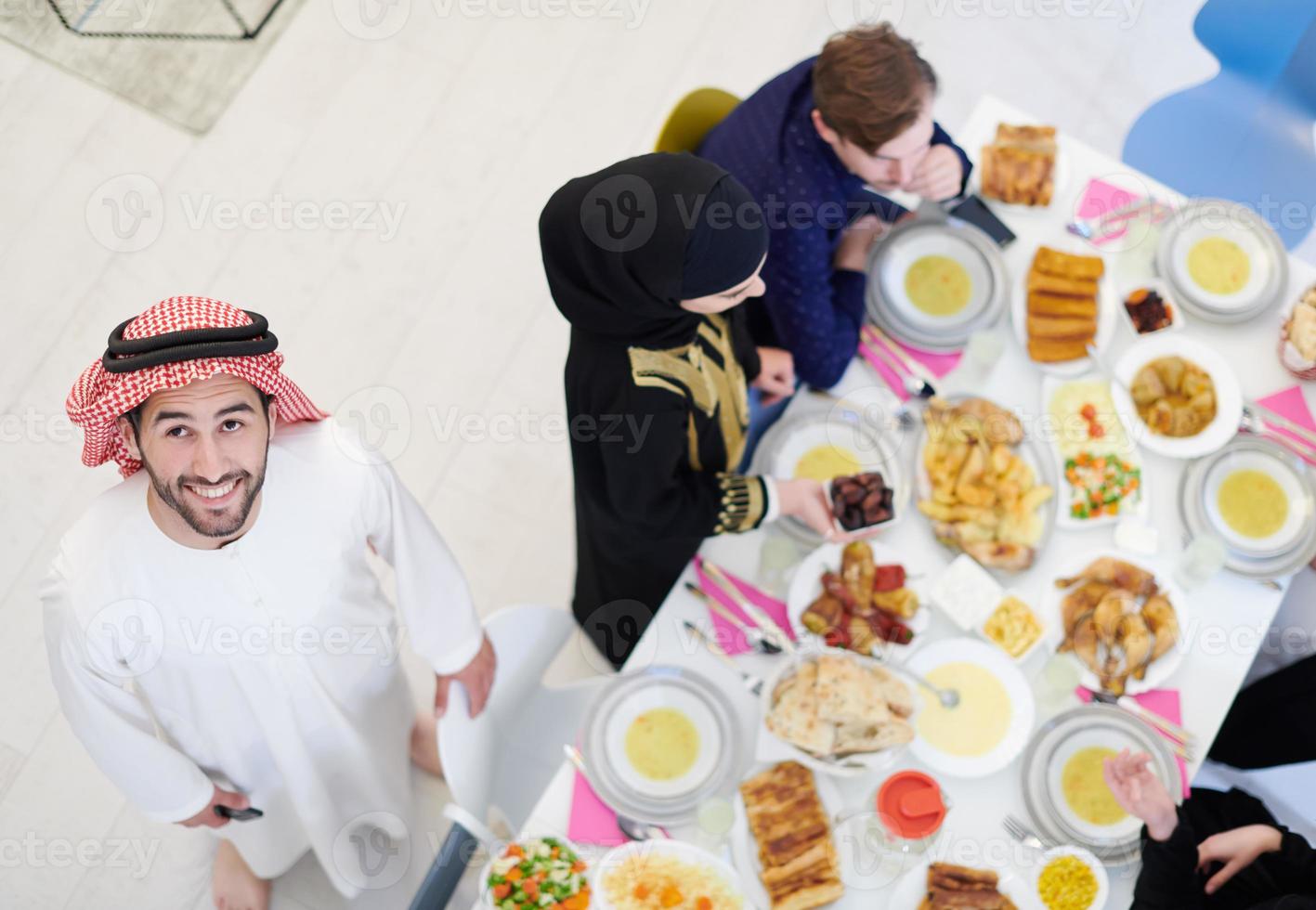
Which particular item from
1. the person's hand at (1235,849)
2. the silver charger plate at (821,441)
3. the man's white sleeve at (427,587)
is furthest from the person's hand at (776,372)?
the person's hand at (1235,849)

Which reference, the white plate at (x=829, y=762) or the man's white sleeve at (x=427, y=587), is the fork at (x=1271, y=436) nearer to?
the white plate at (x=829, y=762)

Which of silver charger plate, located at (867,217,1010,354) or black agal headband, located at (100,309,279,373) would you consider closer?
black agal headband, located at (100,309,279,373)

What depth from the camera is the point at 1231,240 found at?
2494 millimetres

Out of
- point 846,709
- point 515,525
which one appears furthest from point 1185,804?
point 515,525

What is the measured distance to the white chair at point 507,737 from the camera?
2205 millimetres

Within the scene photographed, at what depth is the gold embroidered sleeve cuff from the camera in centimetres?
221

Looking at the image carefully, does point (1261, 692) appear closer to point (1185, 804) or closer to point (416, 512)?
point (1185, 804)

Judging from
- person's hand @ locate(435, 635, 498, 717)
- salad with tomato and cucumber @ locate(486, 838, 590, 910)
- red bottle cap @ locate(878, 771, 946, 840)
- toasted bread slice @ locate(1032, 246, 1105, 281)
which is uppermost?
toasted bread slice @ locate(1032, 246, 1105, 281)

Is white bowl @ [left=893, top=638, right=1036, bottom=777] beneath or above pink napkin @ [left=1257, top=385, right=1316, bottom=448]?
beneath

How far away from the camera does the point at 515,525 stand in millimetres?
3443

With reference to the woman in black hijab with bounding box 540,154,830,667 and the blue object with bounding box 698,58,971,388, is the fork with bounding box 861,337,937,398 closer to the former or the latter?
the blue object with bounding box 698,58,971,388

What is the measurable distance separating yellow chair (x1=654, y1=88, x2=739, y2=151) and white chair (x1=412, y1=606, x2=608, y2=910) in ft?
3.59

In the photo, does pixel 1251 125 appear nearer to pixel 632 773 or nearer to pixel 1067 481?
pixel 1067 481

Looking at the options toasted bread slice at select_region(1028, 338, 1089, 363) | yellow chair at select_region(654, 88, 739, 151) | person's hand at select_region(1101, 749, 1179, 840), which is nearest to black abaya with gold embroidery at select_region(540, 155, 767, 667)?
yellow chair at select_region(654, 88, 739, 151)
